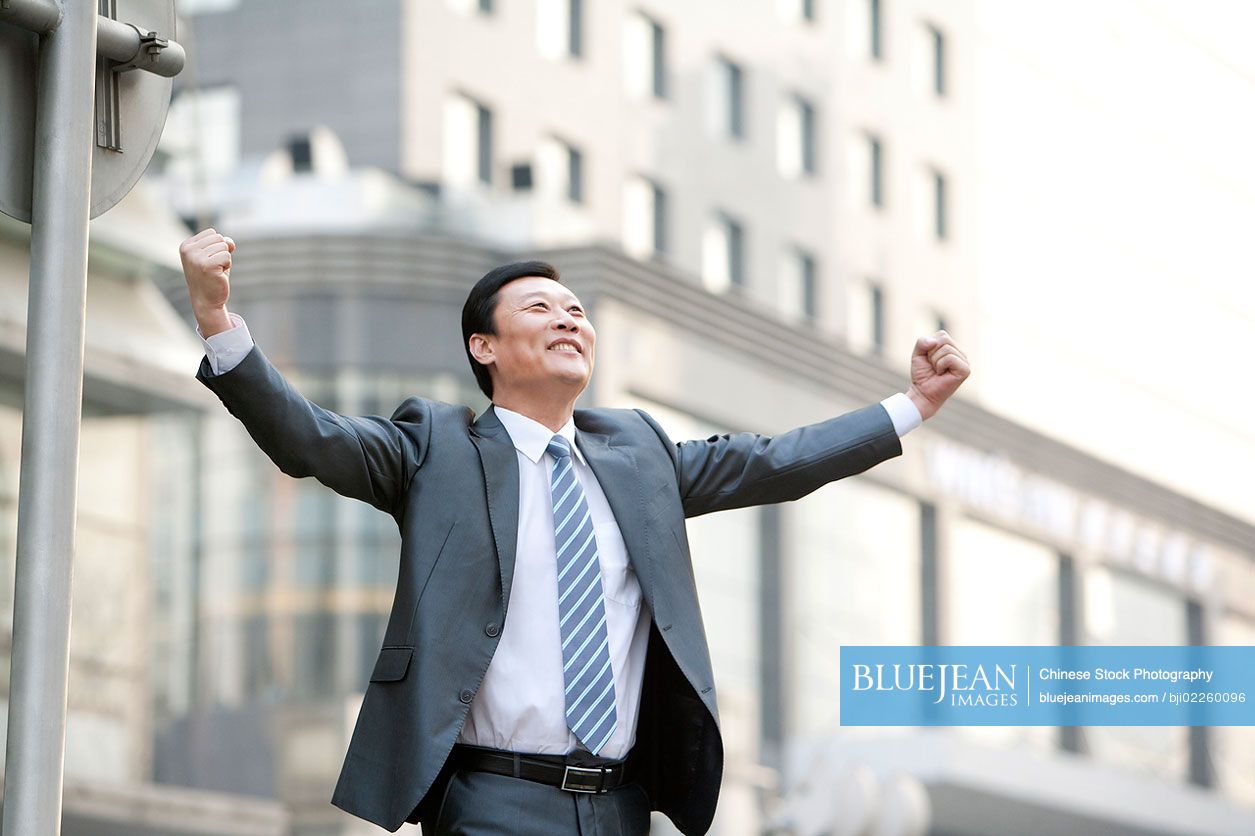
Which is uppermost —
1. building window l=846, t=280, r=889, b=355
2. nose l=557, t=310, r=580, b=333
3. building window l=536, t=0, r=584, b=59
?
building window l=536, t=0, r=584, b=59

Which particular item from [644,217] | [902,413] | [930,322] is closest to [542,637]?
[902,413]

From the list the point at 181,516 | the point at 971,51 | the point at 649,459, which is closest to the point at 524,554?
the point at 649,459

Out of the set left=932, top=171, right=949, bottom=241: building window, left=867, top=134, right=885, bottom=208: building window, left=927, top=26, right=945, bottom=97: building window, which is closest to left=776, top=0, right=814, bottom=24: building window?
left=867, top=134, right=885, bottom=208: building window

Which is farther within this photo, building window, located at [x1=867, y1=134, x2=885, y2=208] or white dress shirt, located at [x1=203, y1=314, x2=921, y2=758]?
building window, located at [x1=867, y1=134, x2=885, y2=208]

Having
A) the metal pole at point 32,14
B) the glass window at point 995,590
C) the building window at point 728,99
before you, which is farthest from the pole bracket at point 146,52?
the building window at point 728,99

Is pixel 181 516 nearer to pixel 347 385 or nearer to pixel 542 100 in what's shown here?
pixel 347 385

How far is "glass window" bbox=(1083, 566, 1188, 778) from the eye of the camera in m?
10.6

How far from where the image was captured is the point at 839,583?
56.8 ft

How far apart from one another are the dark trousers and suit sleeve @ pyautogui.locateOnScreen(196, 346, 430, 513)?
18.0 inches

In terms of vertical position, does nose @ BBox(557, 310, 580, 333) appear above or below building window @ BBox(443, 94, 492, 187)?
below

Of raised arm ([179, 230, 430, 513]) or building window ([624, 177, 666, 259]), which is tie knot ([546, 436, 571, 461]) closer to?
raised arm ([179, 230, 430, 513])

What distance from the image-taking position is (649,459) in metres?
3.43

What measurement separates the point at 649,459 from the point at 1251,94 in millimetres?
5039

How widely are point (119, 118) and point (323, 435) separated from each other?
53 cm
